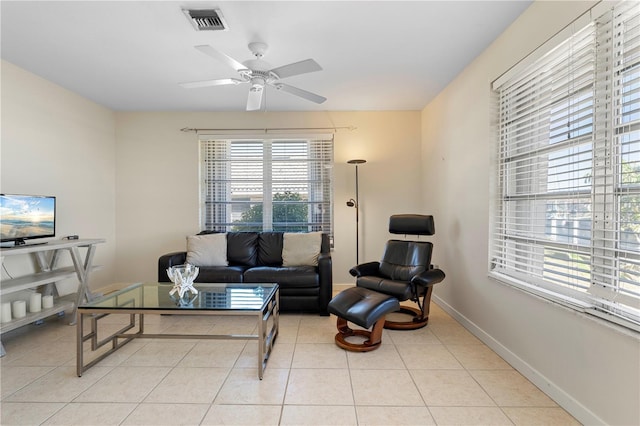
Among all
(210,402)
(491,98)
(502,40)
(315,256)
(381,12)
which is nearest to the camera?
(210,402)

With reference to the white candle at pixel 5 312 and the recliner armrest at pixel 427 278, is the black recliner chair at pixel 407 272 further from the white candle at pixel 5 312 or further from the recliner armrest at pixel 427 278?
the white candle at pixel 5 312

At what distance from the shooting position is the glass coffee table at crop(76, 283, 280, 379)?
7.08ft

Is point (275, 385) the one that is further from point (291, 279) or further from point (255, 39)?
point (255, 39)

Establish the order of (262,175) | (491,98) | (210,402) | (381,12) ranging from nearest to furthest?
(210,402) → (381,12) → (491,98) → (262,175)

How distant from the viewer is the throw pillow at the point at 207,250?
3752 mm

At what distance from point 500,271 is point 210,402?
8.24ft

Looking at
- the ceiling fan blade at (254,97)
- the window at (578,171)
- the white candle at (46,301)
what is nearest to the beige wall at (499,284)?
the window at (578,171)

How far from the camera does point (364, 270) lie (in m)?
3.43

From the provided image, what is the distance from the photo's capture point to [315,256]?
3850 millimetres

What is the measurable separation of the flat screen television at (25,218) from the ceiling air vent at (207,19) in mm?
2366

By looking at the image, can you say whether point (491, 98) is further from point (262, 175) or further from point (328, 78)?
point (262, 175)

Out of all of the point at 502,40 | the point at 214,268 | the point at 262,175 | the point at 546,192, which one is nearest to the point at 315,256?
the point at 214,268

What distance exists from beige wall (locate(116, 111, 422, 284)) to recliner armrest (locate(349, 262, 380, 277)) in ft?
3.47

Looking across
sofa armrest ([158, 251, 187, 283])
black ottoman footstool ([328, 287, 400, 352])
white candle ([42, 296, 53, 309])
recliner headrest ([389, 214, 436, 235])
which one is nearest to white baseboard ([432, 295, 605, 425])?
black ottoman footstool ([328, 287, 400, 352])
